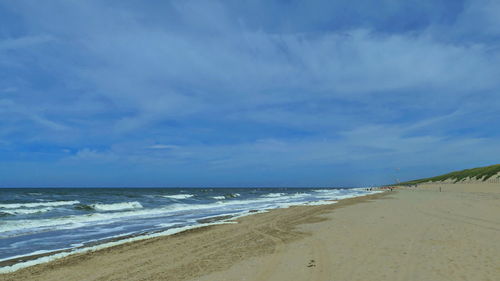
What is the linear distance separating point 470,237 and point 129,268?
34.8ft

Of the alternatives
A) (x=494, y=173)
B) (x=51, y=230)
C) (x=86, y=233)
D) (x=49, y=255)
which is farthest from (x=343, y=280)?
(x=494, y=173)

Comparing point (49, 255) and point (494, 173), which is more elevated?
point (494, 173)

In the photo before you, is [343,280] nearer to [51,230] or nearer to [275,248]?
[275,248]

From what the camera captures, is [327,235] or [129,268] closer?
[129,268]

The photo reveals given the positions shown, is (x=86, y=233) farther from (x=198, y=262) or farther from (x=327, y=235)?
(x=327, y=235)

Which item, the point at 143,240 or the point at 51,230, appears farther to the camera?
the point at 51,230

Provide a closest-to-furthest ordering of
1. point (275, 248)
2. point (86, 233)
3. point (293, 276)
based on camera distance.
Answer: point (293, 276) < point (275, 248) < point (86, 233)

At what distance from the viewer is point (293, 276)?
6.92m

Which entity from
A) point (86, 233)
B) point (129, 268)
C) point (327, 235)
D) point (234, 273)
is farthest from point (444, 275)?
point (86, 233)

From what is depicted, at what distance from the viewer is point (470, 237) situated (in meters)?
10.1

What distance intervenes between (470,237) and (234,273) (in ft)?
26.3

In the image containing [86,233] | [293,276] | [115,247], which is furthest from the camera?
[86,233]

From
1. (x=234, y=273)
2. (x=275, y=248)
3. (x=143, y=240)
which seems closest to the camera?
(x=234, y=273)

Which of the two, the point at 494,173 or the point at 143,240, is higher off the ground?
the point at 494,173
